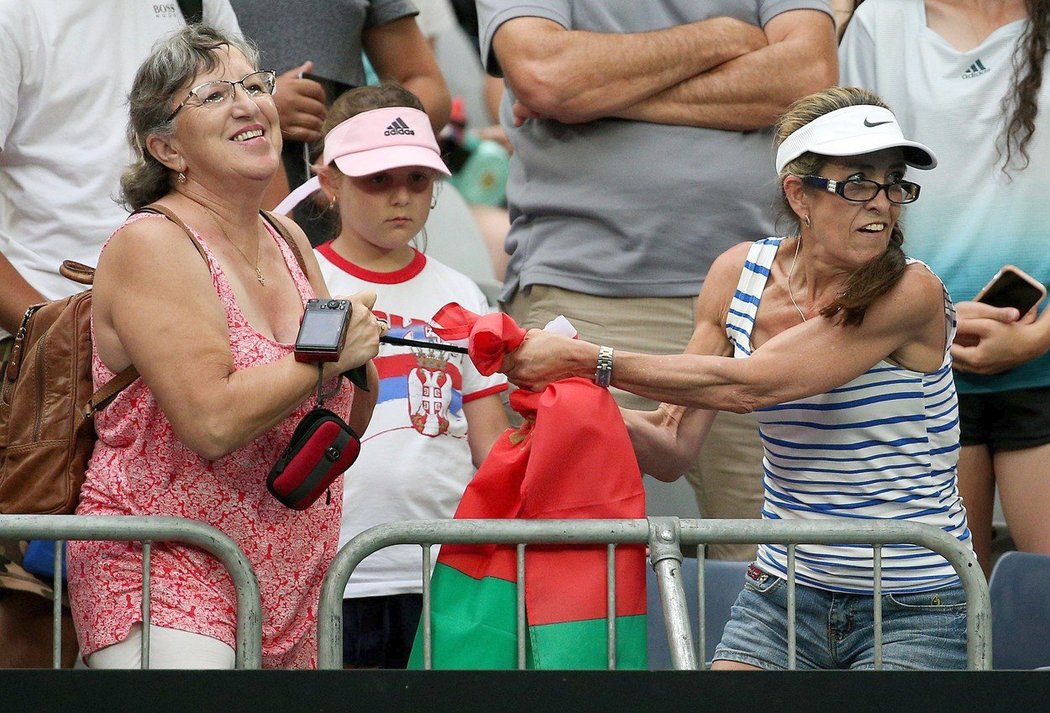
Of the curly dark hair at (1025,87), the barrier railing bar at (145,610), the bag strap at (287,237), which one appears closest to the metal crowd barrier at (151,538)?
the barrier railing bar at (145,610)

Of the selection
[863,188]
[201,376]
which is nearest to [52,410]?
[201,376]

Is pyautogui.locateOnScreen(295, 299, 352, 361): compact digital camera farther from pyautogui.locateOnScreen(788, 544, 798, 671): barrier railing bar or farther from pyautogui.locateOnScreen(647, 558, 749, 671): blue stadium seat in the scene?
pyautogui.locateOnScreen(647, 558, 749, 671): blue stadium seat

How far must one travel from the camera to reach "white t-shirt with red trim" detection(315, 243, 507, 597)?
12.6 ft

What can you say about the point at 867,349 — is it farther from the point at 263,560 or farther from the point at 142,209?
the point at 142,209

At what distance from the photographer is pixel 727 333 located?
3465 mm

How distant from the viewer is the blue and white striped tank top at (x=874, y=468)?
10.2ft

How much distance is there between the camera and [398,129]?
4113 millimetres

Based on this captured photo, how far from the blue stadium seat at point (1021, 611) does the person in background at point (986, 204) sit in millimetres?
359

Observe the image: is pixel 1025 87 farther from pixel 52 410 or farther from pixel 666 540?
pixel 52 410

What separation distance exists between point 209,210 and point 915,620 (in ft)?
5.53

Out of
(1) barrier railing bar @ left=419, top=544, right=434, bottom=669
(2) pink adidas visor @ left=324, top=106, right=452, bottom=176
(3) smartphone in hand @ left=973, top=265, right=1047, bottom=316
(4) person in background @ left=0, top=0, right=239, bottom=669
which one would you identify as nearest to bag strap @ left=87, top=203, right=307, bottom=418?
(1) barrier railing bar @ left=419, top=544, right=434, bottom=669

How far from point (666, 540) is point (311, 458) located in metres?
0.68

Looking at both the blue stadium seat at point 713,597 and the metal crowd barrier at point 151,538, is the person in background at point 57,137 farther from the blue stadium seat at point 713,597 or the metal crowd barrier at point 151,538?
the blue stadium seat at point 713,597

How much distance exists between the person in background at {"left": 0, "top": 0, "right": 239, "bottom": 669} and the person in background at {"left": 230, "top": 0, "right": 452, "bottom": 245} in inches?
21.3
